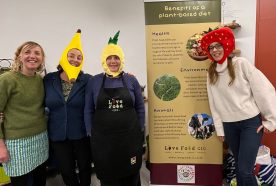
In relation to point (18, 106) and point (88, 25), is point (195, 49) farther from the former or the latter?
point (88, 25)

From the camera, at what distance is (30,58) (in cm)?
176

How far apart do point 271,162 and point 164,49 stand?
1468 millimetres

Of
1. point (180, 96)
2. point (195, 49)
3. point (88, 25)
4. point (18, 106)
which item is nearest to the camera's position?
point (18, 106)

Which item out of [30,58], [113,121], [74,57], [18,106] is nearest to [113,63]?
[74,57]

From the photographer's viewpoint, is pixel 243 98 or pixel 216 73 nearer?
pixel 243 98

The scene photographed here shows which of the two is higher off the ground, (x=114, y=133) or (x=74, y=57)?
(x=74, y=57)

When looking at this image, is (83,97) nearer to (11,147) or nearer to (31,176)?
(11,147)

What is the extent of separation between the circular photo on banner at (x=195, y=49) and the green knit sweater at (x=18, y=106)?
4.28 feet

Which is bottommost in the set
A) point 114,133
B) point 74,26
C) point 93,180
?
point 93,180

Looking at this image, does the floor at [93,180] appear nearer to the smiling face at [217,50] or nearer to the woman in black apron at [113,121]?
the woman in black apron at [113,121]

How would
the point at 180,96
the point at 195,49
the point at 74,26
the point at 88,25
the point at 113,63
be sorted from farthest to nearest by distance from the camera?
the point at 88,25 → the point at 74,26 → the point at 180,96 → the point at 195,49 → the point at 113,63

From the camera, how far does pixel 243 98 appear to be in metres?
1.79

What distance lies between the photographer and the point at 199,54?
84.7 inches

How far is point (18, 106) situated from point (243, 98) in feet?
5.24
